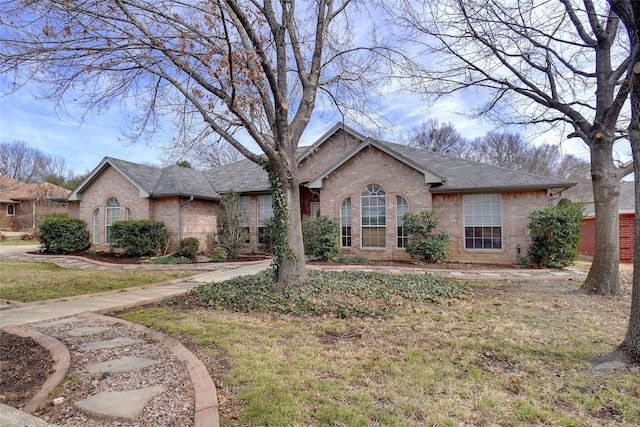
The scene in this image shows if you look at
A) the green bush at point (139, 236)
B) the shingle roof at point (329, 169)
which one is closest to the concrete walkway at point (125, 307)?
the green bush at point (139, 236)

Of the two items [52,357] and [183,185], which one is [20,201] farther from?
[52,357]

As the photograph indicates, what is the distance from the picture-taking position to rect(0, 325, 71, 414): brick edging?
2976 mm

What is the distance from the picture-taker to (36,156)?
44469 mm

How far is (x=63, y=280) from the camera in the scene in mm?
9805

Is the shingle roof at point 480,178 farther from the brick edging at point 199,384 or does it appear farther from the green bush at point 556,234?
the brick edging at point 199,384

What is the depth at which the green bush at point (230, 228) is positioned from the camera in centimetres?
1520

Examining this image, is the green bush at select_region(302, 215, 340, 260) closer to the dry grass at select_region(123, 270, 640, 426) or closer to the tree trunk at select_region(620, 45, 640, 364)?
the dry grass at select_region(123, 270, 640, 426)

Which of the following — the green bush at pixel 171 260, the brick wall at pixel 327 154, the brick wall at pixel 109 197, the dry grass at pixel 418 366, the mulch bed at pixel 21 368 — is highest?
the brick wall at pixel 327 154

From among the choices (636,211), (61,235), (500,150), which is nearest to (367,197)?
(636,211)

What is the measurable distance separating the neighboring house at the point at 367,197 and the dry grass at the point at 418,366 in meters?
7.41

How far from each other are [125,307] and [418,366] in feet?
18.2

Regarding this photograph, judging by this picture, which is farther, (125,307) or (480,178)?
(480,178)

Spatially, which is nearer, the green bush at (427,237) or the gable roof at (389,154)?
the green bush at (427,237)

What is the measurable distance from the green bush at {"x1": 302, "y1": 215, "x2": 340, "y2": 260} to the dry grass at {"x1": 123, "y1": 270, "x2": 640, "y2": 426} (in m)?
7.70
